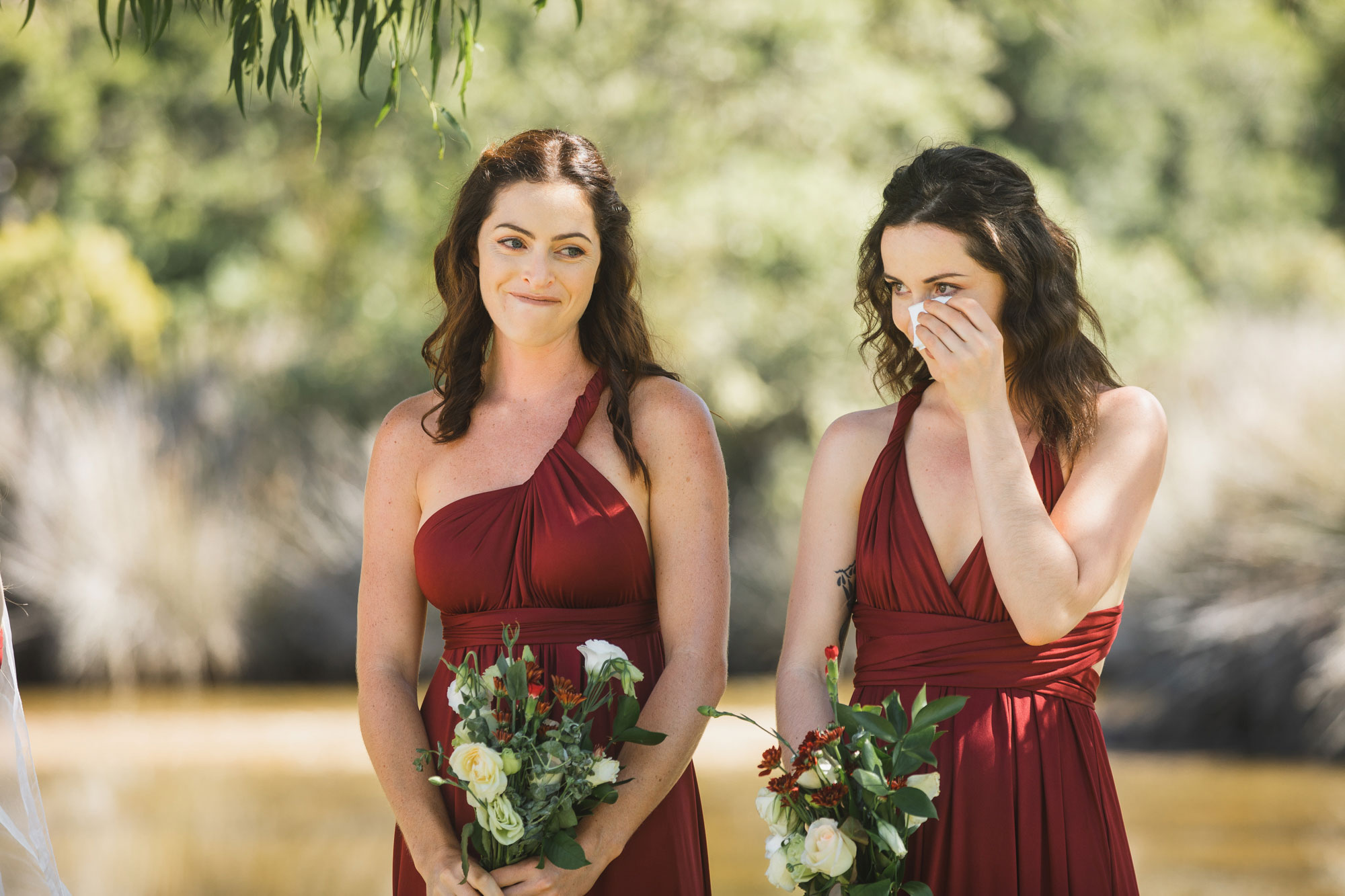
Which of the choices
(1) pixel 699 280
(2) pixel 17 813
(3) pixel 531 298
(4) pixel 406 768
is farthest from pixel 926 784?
(1) pixel 699 280

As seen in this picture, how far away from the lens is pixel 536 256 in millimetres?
3000

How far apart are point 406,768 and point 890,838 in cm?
122

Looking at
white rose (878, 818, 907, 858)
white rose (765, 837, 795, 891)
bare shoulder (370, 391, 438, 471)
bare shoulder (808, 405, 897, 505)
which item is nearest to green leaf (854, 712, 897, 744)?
white rose (878, 818, 907, 858)

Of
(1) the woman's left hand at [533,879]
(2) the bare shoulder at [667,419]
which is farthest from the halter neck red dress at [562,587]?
(1) the woman's left hand at [533,879]

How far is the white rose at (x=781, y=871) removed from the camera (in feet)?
7.16

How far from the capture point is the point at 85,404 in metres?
11.4

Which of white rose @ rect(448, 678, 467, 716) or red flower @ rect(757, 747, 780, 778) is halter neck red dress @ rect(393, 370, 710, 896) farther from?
red flower @ rect(757, 747, 780, 778)

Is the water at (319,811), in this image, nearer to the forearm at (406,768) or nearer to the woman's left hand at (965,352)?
the forearm at (406,768)

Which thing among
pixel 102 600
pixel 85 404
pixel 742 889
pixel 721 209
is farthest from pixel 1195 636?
pixel 85 404

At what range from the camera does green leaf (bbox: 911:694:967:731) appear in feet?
7.13

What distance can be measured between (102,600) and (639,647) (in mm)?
8886

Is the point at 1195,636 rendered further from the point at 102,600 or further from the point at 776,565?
the point at 102,600

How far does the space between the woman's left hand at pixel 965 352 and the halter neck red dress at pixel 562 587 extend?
2.57ft

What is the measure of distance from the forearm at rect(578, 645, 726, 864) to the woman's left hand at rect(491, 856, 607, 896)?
7cm
